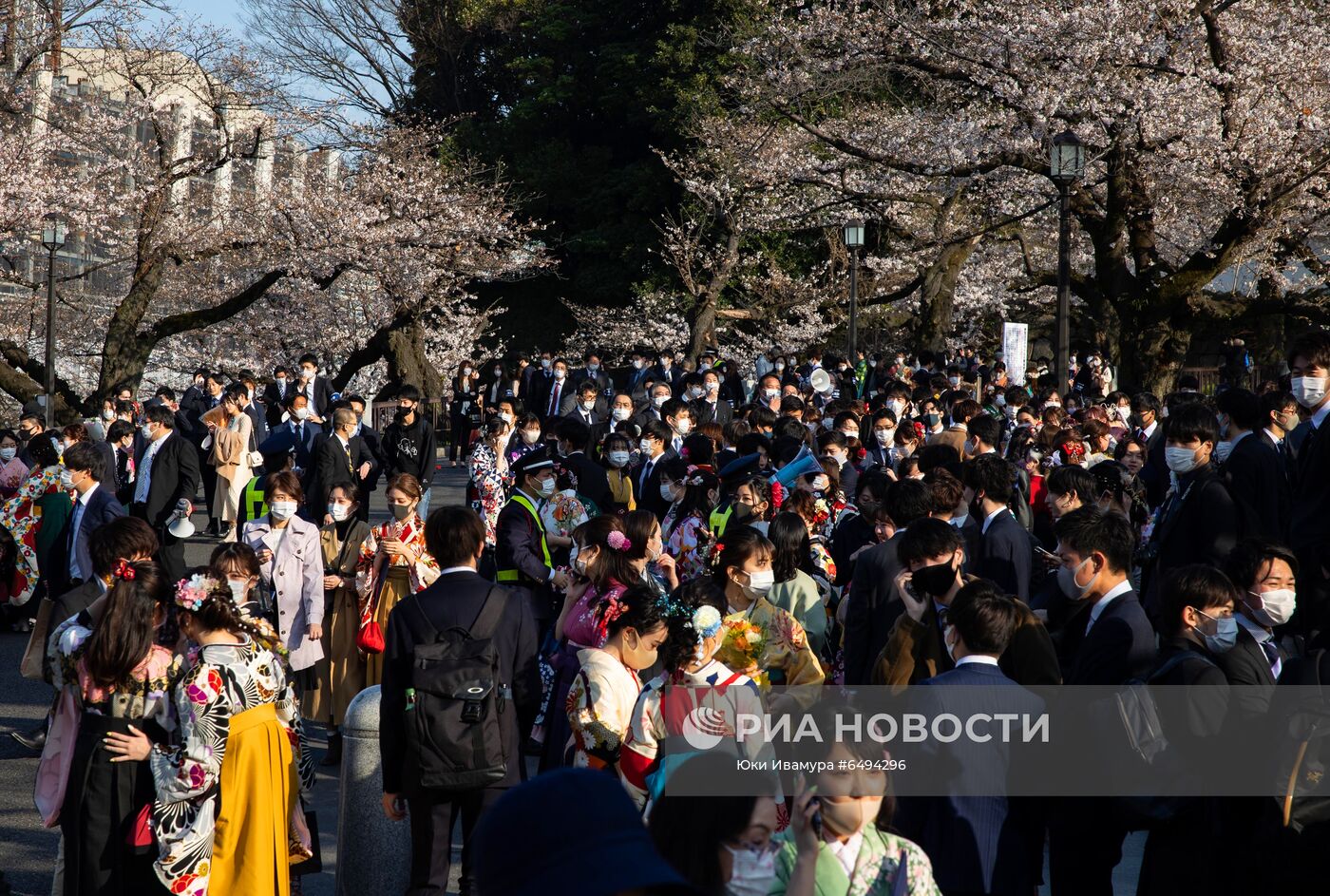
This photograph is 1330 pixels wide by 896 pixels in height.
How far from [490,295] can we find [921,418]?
2547 centimetres

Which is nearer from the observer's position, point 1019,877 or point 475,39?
point 1019,877

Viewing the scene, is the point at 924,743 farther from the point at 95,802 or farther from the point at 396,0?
the point at 396,0

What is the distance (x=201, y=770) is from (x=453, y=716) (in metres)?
0.91

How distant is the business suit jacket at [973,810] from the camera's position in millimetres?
4172

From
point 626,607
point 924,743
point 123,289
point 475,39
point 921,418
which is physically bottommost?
point 924,743

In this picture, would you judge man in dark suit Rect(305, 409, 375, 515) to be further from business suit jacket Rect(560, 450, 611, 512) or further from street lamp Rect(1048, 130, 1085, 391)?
street lamp Rect(1048, 130, 1085, 391)

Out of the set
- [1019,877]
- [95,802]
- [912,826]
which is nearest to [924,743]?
[912,826]

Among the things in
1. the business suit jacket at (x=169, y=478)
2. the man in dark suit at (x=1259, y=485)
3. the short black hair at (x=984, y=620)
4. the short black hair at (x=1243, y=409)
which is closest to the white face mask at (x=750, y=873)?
the short black hair at (x=984, y=620)

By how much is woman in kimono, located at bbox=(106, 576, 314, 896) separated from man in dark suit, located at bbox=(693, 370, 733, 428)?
418 inches

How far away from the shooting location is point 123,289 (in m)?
33.8

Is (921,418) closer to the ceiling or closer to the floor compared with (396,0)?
closer to the floor

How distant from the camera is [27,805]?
700 cm

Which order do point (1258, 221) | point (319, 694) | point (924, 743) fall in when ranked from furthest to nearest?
1. point (1258, 221)
2. point (319, 694)
3. point (924, 743)

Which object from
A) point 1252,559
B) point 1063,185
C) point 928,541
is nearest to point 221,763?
point 928,541
